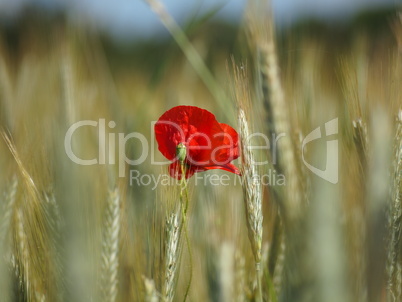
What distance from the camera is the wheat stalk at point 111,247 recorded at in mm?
699

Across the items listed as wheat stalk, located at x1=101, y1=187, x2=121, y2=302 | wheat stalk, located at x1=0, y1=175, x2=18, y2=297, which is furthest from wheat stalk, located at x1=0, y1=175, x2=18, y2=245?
wheat stalk, located at x1=101, y1=187, x2=121, y2=302

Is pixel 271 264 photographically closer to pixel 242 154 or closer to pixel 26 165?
pixel 242 154

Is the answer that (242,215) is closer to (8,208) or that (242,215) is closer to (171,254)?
(171,254)

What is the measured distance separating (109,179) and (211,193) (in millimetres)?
179

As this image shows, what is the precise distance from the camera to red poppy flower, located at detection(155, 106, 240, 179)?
3.03 feet

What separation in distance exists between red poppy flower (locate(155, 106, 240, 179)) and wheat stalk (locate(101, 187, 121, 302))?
183 millimetres

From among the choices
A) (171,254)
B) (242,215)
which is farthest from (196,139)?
(171,254)

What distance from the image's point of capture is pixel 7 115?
1.17 meters

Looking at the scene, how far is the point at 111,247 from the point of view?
721 mm

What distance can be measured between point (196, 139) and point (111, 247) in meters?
0.30

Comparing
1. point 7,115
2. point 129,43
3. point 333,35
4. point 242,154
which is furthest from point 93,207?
point 129,43

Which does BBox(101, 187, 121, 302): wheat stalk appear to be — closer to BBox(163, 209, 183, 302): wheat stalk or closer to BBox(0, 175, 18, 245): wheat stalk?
BBox(163, 209, 183, 302): wheat stalk

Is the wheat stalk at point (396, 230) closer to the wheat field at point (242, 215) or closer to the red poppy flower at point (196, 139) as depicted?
the wheat field at point (242, 215)

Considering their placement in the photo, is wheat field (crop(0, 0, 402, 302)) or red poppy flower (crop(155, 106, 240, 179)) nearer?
wheat field (crop(0, 0, 402, 302))
